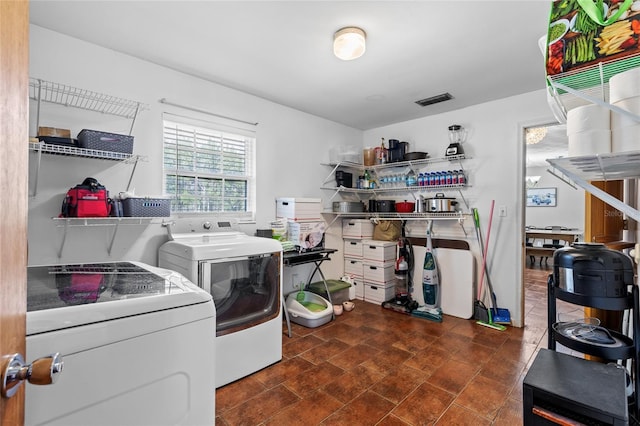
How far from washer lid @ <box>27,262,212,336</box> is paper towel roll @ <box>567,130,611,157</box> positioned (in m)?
1.42

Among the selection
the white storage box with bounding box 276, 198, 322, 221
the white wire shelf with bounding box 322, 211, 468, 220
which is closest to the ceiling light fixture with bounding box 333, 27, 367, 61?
the white storage box with bounding box 276, 198, 322, 221

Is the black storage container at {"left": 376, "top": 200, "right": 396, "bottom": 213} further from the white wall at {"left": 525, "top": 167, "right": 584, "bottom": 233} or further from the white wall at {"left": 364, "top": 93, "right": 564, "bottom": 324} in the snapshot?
the white wall at {"left": 525, "top": 167, "right": 584, "bottom": 233}

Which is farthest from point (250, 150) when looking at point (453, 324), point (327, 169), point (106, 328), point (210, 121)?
point (453, 324)

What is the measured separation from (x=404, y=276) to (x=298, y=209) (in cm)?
163

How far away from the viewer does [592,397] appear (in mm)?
951

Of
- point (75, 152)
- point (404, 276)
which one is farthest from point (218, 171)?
point (404, 276)

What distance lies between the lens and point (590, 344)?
1252mm

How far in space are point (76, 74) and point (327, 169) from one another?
2.78m

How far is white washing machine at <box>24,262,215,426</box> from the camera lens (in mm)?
812

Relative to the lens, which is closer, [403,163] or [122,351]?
[122,351]

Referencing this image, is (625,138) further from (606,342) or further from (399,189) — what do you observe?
(399,189)

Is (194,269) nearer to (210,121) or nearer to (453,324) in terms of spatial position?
(210,121)

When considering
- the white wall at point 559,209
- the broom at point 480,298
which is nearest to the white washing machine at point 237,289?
the broom at point 480,298

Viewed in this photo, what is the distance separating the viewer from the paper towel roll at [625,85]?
2.96 feet
